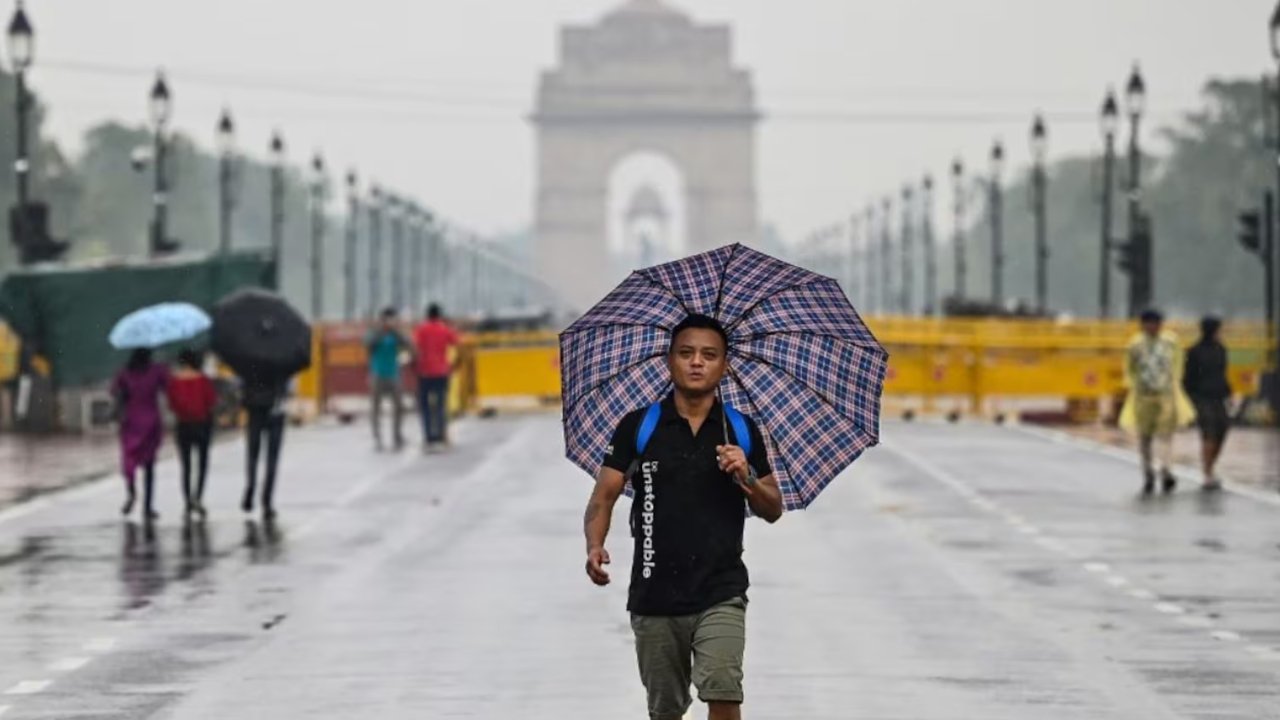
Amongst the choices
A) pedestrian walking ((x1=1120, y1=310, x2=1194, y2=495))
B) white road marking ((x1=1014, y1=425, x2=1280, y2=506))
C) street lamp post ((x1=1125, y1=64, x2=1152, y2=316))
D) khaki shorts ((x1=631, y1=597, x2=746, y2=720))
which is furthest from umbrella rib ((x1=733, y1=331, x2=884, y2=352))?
street lamp post ((x1=1125, y1=64, x2=1152, y2=316))

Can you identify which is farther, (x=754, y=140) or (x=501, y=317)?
(x=754, y=140)

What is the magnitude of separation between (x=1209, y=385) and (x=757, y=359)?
18856 mm

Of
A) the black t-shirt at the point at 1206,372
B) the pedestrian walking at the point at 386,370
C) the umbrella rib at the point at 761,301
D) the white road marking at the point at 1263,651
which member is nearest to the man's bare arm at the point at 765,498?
the umbrella rib at the point at 761,301

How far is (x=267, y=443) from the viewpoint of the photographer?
25.7 m

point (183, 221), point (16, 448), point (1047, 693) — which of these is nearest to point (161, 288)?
point (16, 448)

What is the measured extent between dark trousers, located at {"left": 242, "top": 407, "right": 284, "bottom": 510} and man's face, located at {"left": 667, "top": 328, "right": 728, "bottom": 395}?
51.9ft

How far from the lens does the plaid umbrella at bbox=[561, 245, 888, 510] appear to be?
1019 centimetres

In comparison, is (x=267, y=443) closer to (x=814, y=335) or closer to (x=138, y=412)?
(x=138, y=412)

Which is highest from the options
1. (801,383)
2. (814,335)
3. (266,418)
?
(814,335)

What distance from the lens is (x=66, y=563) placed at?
2111 cm

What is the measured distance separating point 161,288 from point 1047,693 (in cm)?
3246

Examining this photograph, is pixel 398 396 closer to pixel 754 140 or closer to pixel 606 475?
pixel 606 475

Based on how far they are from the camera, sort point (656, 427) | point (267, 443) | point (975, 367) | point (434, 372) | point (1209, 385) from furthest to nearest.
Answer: point (975, 367)
point (434, 372)
point (1209, 385)
point (267, 443)
point (656, 427)

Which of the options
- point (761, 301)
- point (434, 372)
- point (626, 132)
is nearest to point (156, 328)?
point (434, 372)
